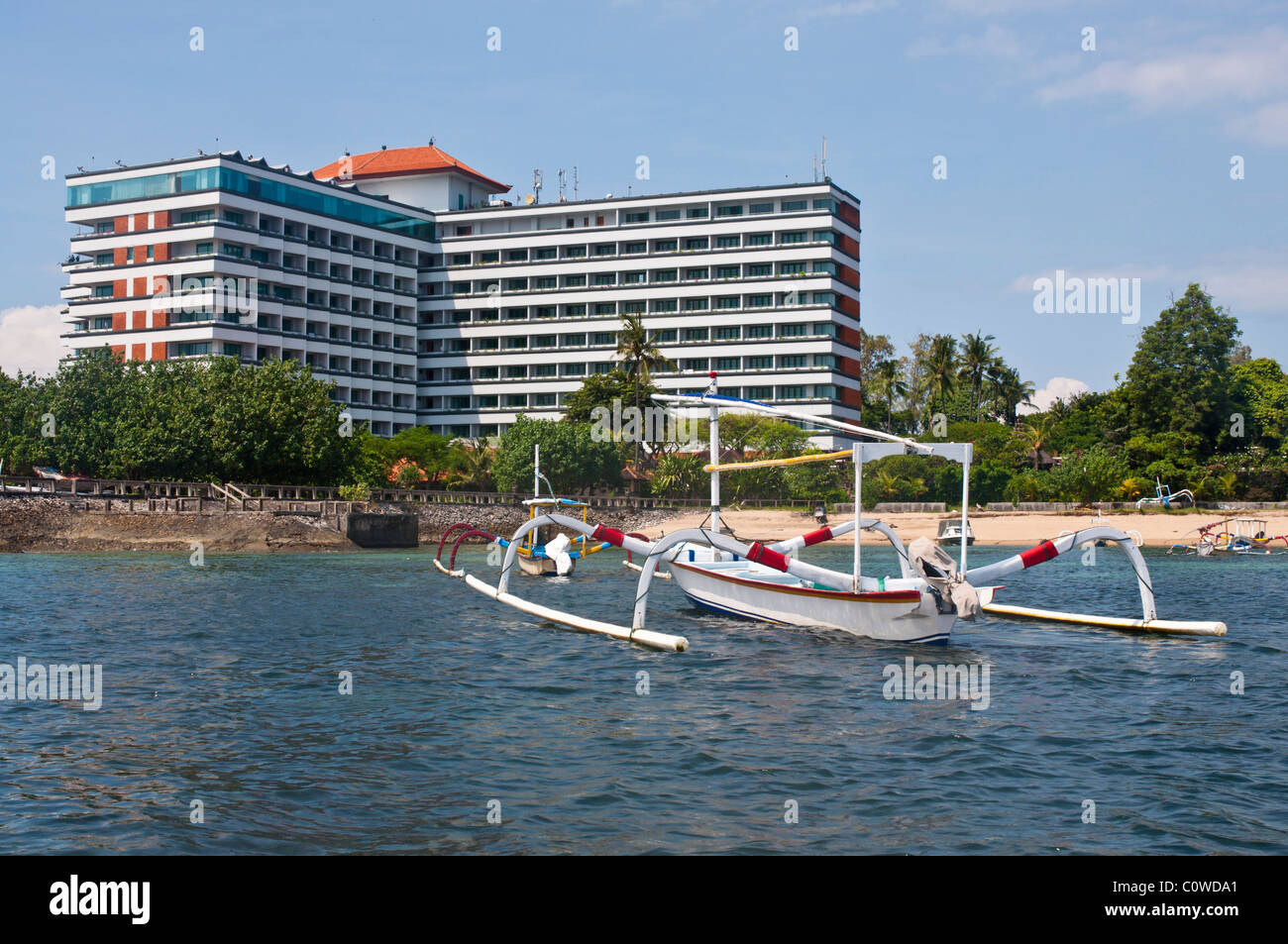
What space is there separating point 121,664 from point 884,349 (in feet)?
402

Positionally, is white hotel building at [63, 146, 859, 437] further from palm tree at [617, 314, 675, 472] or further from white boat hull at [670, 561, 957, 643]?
white boat hull at [670, 561, 957, 643]

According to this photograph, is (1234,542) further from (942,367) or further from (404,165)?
(404,165)

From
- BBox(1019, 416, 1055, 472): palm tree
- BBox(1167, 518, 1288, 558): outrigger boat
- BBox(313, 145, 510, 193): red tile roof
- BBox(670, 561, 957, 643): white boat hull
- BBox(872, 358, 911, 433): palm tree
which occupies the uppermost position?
BBox(313, 145, 510, 193): red tile roof

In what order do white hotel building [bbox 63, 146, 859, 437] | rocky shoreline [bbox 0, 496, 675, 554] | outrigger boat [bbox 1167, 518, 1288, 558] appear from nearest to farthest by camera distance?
rocky shoreline [bbox 0, 496, 675, 554], outrigger boat [bbox 1167, 518, 1288, 558], white hotel building [bbox 63, 146, 859, 437]

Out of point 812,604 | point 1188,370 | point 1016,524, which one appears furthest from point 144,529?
point 1188,370

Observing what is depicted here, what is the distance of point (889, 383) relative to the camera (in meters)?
127

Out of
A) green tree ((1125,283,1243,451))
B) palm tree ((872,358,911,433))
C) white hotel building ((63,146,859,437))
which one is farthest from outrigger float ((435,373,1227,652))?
palm tree ((872,358,911,433))

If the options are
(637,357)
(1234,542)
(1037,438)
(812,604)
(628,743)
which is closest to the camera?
(628,743)

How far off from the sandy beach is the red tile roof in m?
60.8

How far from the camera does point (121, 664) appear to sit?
21406 millimetres

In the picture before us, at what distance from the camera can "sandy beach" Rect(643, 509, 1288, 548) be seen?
2881 inches

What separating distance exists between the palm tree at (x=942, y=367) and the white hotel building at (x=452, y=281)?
15178 millimetres

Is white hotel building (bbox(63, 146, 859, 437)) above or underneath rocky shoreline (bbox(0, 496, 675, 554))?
above

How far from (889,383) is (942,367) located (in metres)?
6.28
